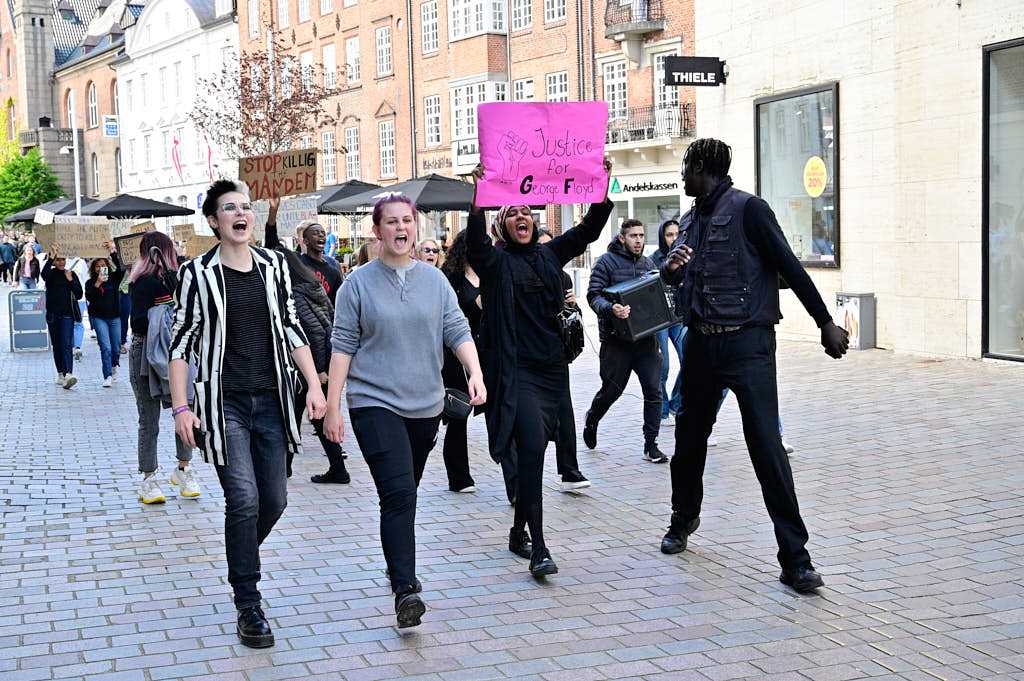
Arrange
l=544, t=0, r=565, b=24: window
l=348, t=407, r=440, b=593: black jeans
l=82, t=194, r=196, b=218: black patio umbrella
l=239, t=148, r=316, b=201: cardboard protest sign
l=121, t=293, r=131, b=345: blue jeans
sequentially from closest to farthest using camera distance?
l=348, t=407, r=440, b=593: black jeans
l=239, t=148, r=316, b=201: cardboard protest sign
l=121, t=293, r=131, b=345: blue jeans
l=82, t=194, r=196, b=218: black patio umbrella
l=544, t=0, r=565, b=24: window

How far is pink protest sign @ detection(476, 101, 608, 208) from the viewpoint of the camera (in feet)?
21.0

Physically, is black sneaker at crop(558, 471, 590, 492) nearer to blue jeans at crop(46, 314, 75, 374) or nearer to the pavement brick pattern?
the pavement brick pattern

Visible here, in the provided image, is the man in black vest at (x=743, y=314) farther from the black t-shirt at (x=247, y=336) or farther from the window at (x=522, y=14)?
the window at (x=522, y=14)

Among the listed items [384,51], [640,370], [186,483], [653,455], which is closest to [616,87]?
[384,51]

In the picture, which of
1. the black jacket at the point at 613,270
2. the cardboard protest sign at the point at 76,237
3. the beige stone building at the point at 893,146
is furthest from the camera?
the cardboard protest sign at the point at 76,237

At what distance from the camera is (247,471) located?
5.31m

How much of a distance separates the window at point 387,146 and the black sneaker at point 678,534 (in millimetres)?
40380

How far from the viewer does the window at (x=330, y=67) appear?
1963 inches

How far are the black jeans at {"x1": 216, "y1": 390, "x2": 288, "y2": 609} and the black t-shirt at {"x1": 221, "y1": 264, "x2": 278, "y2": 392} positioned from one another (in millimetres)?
58

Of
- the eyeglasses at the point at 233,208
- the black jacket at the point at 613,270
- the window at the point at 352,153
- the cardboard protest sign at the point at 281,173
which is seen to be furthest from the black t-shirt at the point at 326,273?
the window at the point at 352,153

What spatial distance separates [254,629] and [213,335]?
47.0 inches

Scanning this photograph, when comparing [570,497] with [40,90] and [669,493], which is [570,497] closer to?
[669,493]

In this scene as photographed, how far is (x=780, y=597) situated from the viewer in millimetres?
5758

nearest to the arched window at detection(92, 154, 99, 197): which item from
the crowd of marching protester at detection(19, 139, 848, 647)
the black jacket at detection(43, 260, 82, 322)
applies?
the black jacket at detection(43, 260, 82, 322)
